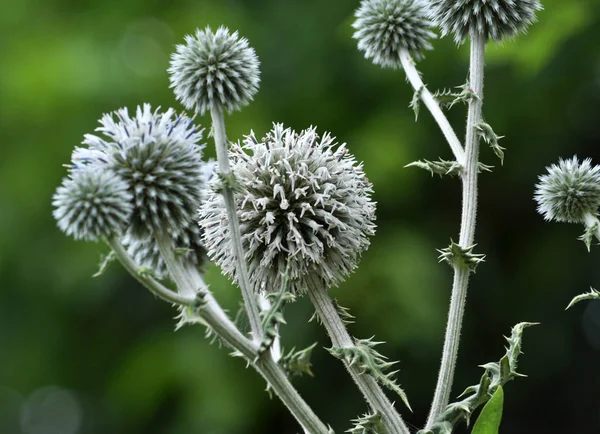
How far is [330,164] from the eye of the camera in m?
3.05

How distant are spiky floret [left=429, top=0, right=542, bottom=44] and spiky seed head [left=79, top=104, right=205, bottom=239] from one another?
1.26 meters

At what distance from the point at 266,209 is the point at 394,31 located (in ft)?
4.23

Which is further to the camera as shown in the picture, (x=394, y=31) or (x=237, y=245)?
(x=394, y=31)

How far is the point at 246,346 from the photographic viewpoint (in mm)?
2459

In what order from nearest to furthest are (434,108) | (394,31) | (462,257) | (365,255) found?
(462,257), (434,108), (394,31), (365,255)

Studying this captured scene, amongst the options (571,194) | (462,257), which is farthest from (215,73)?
(571,194)

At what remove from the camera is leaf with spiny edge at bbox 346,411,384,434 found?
256cm

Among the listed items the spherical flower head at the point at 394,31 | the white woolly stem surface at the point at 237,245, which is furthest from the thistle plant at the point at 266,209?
the spherical flower head at the point at 394,31

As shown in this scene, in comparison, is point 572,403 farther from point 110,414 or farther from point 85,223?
point 85,223

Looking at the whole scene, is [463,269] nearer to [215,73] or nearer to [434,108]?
[434,108]

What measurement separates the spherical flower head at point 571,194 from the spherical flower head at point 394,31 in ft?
2.89

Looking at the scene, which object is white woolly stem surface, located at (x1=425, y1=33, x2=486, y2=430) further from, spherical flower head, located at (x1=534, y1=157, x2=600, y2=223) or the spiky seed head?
the spiky seed head

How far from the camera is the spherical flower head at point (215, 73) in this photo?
2.85 metres

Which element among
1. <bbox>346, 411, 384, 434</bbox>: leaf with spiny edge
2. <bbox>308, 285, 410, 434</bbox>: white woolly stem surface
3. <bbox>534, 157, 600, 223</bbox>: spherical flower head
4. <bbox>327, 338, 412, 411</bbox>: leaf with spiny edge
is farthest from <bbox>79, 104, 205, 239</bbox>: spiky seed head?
<bbox>534, 157, 600, 223</bbox>: spherical flower head
